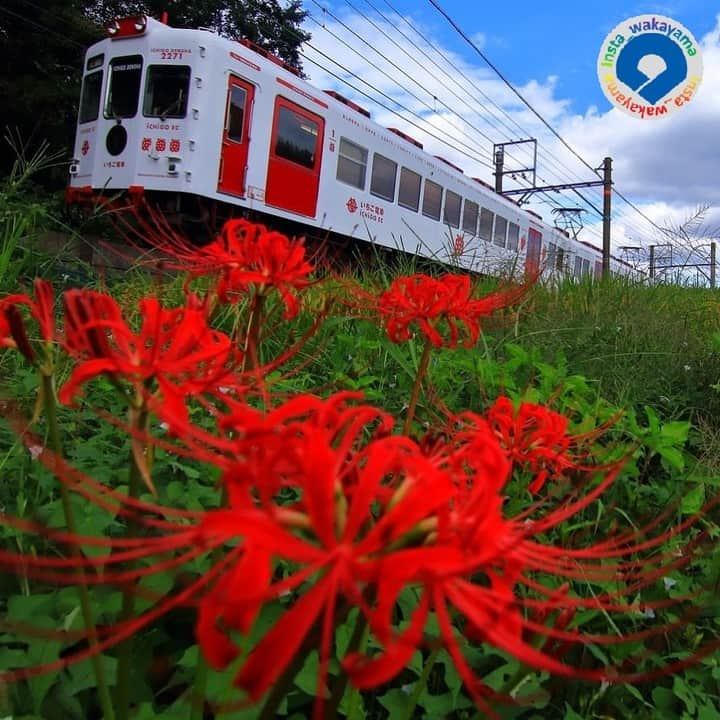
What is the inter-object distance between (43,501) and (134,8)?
72.1 ft

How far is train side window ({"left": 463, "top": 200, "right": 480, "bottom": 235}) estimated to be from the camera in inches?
560

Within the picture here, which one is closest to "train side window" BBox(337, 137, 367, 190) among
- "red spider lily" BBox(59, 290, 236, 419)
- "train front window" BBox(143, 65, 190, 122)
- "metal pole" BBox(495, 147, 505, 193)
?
"train front window" BBox(143, 65, 190, 122)

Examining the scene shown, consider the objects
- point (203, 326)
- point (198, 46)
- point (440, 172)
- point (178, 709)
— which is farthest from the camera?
point (440, 172)

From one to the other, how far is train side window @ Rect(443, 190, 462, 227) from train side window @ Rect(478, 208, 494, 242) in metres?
1.22

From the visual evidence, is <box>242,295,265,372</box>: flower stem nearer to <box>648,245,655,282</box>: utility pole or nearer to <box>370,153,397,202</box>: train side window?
<box>648,245,655,282</box>: utility pole

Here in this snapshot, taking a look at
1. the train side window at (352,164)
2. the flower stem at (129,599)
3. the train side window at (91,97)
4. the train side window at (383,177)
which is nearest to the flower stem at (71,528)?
the flower stem at (129,599)

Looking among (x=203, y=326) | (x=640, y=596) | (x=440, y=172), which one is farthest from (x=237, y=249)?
(x=440, y=172)

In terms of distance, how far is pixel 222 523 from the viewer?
44cm

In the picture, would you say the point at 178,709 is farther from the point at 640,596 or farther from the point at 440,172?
the point at 440,172

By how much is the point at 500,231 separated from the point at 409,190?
4517 millimetres

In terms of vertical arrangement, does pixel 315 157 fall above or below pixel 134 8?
below

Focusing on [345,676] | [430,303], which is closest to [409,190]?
[430,303]

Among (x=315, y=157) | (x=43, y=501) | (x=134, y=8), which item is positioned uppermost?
(x=134, y=8)

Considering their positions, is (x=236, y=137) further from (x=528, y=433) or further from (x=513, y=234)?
(x=513, y=234)
